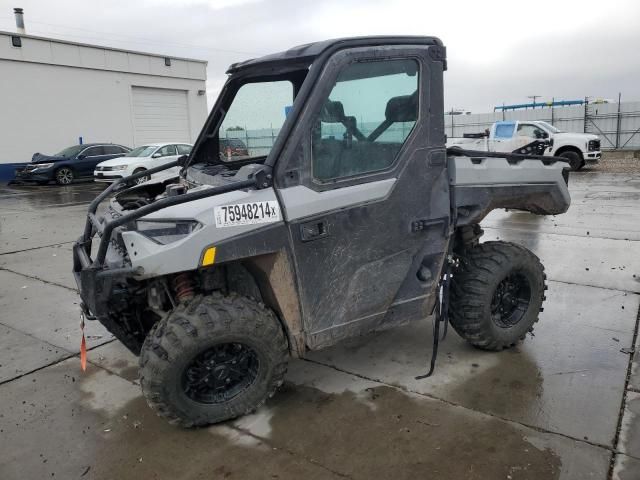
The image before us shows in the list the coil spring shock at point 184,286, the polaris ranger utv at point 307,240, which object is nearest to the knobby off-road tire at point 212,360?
the polaris ranger utv at point 307,240

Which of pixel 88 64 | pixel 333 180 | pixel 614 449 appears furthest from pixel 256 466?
pixel 88 64

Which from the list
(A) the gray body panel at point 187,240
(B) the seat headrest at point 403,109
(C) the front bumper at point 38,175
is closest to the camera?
(A) the gray body panel at point 187,240

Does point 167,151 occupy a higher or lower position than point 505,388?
higher

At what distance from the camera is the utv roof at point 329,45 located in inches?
122

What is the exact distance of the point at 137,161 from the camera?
735 inches

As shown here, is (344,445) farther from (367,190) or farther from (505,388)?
(367,190)

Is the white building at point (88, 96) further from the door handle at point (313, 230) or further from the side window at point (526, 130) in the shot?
the door handle at point (313, 230)

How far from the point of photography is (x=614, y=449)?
2.88 meters

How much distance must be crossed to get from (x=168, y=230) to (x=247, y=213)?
45cm

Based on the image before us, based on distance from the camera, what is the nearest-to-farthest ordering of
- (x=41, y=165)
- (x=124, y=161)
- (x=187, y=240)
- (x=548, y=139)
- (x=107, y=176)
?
1. (x=187, y=240)
2. (x=107, y=176)
3. (x=548, y=139)
4. (x=124, y=161)
5. (x=41, y=165)

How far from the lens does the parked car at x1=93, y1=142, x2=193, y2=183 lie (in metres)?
18.4

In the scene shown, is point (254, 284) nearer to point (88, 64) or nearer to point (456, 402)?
point (456, 402)

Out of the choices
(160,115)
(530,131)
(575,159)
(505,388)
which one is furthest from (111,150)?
(505,388)

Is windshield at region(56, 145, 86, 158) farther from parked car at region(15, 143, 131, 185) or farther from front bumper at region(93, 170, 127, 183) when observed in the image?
front bumper at region(93, 170, 127, 183)
